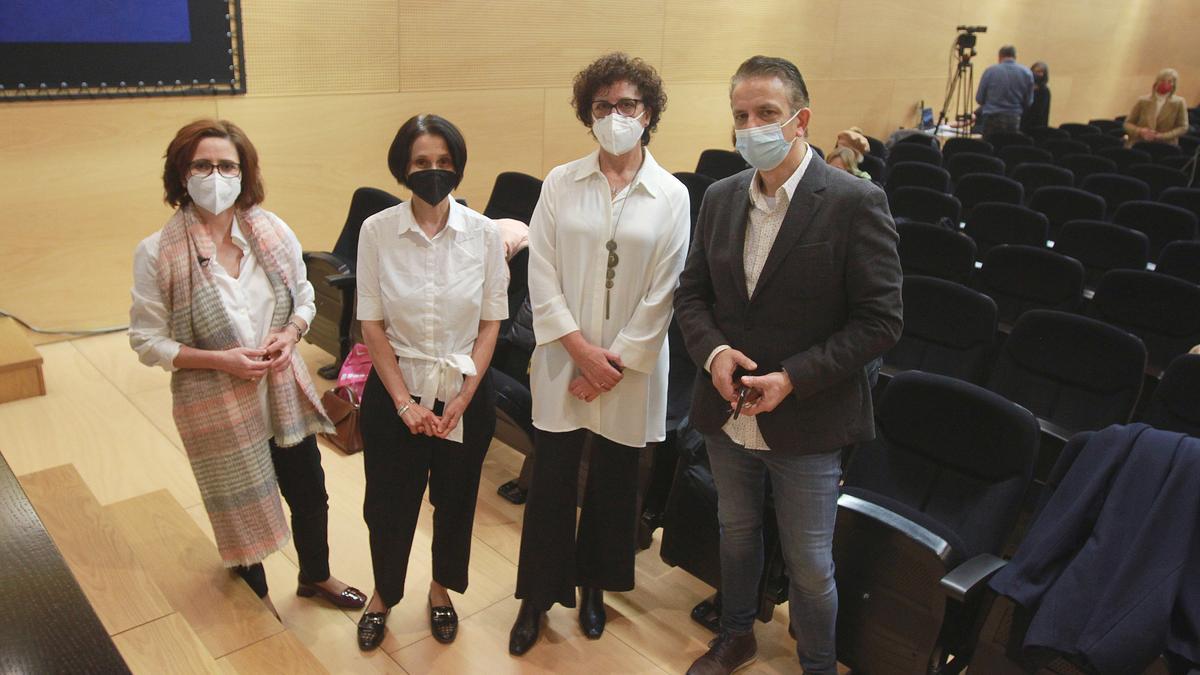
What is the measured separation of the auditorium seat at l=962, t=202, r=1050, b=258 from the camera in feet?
17.5

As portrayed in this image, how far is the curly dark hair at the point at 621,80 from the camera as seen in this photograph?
2.33 metres

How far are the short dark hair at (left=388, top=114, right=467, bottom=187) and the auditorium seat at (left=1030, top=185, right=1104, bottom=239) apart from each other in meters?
4.98

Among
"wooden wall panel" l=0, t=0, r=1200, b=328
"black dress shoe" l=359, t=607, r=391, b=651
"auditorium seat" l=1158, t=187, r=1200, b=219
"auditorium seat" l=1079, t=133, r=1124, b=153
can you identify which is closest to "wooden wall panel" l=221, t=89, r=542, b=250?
"wooden wall panel" l=0, t=0, r=1200, b=328

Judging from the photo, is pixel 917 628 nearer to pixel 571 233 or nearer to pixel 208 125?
pixel 571 233

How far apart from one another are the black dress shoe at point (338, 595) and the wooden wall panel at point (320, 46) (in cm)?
354

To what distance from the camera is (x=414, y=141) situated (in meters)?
2.23

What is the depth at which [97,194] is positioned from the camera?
4.86 meters

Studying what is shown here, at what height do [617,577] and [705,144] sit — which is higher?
[705,144]

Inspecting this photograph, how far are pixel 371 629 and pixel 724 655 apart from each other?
101cm

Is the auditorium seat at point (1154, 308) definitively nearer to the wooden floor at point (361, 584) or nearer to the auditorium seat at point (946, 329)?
the auditorium seat at point (946, 329)

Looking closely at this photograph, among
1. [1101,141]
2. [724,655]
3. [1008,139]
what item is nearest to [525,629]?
[724,655]

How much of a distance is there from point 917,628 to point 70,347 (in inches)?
176

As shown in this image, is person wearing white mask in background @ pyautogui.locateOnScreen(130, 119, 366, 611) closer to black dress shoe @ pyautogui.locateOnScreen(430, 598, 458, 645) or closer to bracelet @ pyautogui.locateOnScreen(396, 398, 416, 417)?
bracelet @ pyautogui.locateOnScreen(396, 398, 416, 417)

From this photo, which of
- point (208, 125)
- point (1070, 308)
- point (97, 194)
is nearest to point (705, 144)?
point (1070, 308)
